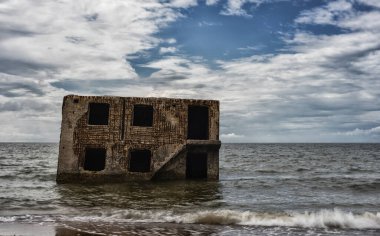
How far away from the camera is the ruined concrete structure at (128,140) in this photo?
1906 cm

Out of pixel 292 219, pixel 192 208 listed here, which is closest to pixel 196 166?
pixel 192 208

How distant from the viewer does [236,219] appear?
1250 cm

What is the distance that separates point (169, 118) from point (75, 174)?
202 inches

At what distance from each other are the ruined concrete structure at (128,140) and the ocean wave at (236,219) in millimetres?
6091

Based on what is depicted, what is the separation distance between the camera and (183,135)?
1972cm

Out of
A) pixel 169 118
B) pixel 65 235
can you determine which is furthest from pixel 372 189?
pixel 65 235

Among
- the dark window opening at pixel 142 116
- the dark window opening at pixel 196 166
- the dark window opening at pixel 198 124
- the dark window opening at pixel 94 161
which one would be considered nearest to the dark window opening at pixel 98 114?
the dark window opening at pixel 142 116

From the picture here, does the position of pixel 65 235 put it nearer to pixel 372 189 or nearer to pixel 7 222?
pixel 7 222

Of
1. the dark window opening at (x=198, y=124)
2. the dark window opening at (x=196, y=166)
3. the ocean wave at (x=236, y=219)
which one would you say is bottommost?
the ocean wave at (x=236, y=219)

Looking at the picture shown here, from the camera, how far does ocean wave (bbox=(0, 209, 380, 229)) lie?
12.1 metres

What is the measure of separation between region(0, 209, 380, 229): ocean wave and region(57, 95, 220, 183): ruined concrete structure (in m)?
6.09

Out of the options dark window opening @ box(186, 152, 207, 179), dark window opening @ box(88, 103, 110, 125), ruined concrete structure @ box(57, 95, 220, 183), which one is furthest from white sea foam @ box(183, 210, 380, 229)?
dark window opening @ box(88, 103, 110, 125)

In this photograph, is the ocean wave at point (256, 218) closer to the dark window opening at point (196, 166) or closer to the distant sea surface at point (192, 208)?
the distant sea surface at point (192, 208)

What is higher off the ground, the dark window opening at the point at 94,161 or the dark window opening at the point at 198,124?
the dark window opening at the point at 198,124
